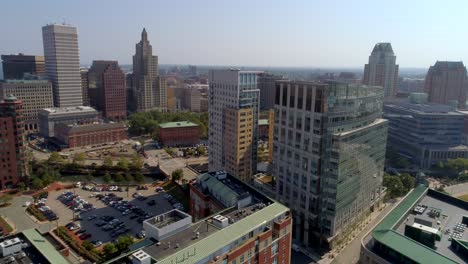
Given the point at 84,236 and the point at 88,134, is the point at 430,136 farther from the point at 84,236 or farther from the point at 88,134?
the point at 88,134

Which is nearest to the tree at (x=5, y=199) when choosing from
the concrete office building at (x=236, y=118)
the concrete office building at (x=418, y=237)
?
the concrete office building at (x=236, y=118)

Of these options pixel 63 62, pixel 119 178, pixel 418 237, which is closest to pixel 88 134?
pixel 119 178

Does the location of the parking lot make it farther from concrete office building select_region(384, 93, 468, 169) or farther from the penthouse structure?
concrete office building select_region(384, 93, 468, 169)

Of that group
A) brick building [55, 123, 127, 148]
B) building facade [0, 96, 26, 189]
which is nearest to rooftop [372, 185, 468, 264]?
building facade [0, 96, 26, 189]

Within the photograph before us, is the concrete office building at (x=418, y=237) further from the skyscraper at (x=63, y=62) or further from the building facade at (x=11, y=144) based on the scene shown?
the skyscraper at (x=63, y=62)

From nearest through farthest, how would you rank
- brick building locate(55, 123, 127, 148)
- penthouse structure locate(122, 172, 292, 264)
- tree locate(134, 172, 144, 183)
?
penthouse structure locate(122, 172, 292, 264), tree locate(134, 172, 144, 183), brick building locate(55, 123, 127, 148)
